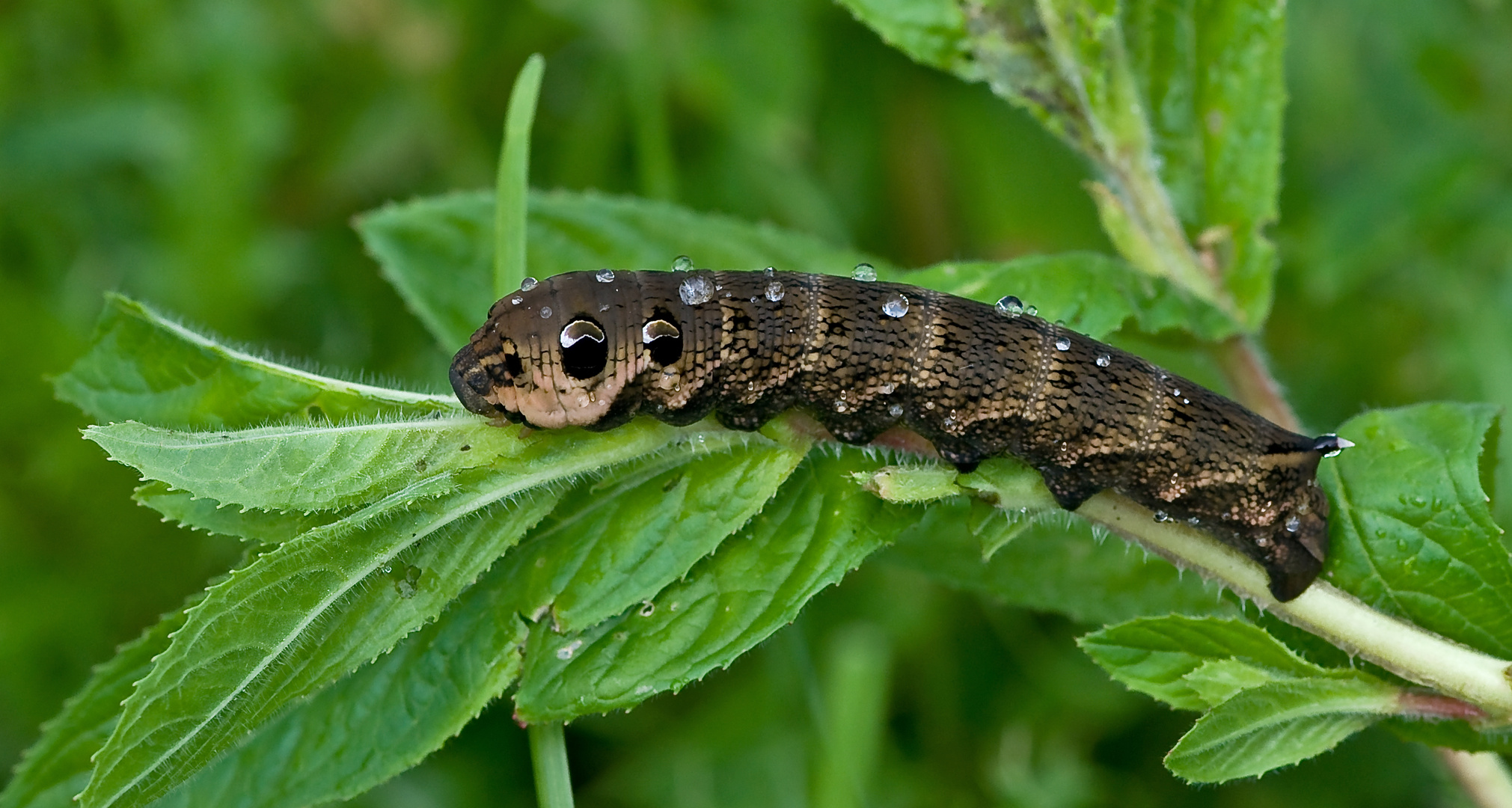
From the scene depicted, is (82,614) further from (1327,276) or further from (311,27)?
(1327,276)

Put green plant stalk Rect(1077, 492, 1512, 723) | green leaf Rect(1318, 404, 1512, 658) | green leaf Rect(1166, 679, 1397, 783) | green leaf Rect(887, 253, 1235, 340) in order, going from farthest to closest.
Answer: green leaf Rect(887, 253, 1235, 340) → green leaf Rect(1318, 404, 1512, 658) → green plant stalk Rect(1077, 492, 1512, 723) → green leaf Rect(1166, 679, 1397, 783)

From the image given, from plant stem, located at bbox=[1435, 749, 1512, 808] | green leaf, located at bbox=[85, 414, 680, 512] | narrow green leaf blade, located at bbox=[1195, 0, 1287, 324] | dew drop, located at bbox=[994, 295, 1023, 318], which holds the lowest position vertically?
plant stem, located at bbox=[1435, 749, 1512, 808]

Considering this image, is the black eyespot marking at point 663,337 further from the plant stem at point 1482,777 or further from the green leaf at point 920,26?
the plant stem at point 1482,777

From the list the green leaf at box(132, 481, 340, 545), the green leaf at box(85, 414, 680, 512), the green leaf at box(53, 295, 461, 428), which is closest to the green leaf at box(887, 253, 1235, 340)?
the green leaf at box(85, 414, 680, 512)

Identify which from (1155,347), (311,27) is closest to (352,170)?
(311,27)

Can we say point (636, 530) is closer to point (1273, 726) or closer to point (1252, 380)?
point (1273, 726)

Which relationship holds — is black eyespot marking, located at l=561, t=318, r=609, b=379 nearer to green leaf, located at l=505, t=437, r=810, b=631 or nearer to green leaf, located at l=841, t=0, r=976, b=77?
green leaf, located at l=505, t=437, r=810, b=631
